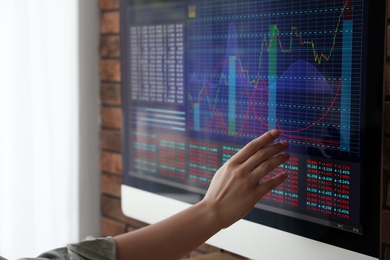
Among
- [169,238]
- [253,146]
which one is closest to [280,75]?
[253,146]

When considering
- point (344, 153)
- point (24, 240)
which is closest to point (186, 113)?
point (344, 153)

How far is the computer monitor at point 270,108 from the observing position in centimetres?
124

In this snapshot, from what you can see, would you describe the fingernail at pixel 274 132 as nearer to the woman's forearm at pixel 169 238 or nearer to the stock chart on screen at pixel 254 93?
the stock chart on screen at pixel 254 93

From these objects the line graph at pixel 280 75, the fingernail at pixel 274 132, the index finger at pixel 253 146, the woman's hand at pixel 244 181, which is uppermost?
the line graph at pixel 280 75

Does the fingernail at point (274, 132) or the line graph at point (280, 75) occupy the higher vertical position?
the line graph at point (280, 75)

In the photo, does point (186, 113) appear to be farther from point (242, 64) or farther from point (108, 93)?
point (108, 93)

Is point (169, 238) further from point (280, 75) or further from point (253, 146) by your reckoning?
point (280, 75)

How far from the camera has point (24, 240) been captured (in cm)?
205

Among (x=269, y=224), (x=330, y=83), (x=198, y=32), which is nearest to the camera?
(x=330, y=83)

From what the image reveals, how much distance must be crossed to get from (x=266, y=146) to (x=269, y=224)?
0.77 ft

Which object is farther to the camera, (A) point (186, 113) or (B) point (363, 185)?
(A) point (186, 113)

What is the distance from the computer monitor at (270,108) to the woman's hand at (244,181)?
87 millimetres

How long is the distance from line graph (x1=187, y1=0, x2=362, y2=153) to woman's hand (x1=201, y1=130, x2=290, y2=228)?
94mm

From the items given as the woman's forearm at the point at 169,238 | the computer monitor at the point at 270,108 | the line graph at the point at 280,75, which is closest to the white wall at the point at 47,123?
the computer monitor at the point at 270,108
